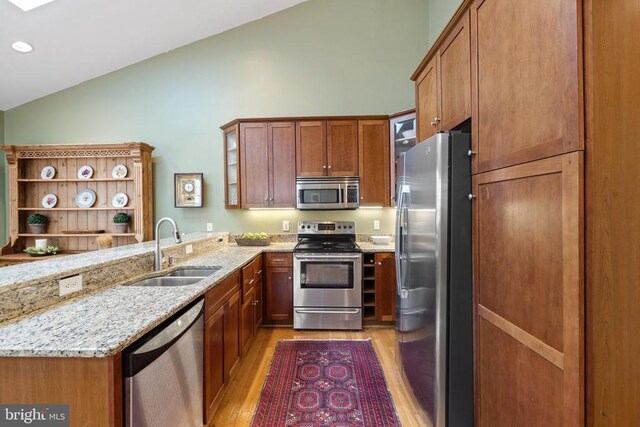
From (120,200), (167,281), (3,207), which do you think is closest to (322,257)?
(167,281)

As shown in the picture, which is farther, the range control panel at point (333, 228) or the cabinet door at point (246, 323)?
the range control panel at point (333, 228)

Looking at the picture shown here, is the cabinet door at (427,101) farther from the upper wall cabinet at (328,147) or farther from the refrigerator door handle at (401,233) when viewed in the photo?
the upper wall cabinet at (328,147)

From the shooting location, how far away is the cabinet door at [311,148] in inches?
134

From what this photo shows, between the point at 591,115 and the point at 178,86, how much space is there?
4.33 meters

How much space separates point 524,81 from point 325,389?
88.9 inches

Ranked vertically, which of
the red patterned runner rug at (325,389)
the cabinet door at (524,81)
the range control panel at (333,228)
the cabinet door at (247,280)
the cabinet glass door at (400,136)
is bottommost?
the red patterned runner rug at (325,389)

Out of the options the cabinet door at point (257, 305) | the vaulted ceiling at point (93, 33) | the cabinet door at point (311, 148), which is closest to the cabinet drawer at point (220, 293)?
the cabinet door at point (257, 305)

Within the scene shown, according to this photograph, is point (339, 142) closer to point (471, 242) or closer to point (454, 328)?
Result: point (471, 242)

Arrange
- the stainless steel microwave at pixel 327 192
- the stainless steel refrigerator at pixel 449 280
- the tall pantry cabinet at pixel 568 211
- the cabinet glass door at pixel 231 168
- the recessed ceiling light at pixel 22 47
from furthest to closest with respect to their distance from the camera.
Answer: the cabinet glass door at pixel 231 168 → the stainless steel microwave at pixel 327 192 → the recessed ceiling light at pixel 22 47 → the stainless steel refrigerator at pixel 449 280 → the tall pantry cabinet at pixel 568 211

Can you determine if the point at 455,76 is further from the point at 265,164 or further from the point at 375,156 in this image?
the point at 265,164

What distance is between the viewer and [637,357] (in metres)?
0.85

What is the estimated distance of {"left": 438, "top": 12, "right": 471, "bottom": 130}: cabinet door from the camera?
4.84ft

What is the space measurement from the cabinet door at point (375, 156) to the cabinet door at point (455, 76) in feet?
5.19

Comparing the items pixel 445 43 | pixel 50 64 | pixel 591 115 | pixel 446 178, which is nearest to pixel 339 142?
pixel 445 43
